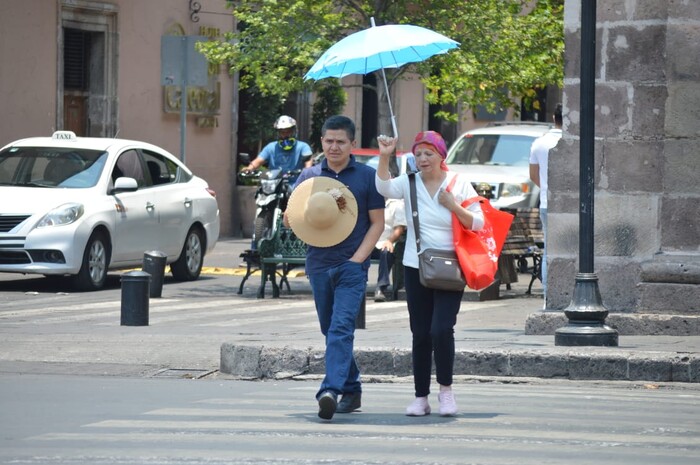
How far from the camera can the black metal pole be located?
482 inches

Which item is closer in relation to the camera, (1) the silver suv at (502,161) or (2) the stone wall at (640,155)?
(2) the stone wall at (640,155)

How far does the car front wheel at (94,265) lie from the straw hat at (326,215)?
8.80 m

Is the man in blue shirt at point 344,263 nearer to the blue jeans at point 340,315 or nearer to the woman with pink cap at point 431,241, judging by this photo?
the blue jeans at point 340,315

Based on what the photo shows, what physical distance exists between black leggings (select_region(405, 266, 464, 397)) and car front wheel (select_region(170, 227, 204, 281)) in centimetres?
1099

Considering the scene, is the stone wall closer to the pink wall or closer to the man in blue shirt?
the man in blue shirt

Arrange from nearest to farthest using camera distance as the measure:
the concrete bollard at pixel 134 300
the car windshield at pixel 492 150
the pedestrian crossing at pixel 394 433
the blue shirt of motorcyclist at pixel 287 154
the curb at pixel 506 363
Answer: the pedestrian crossing at pixel 394 433 → the curb at pixel 506 363 → the concrete bollard at pixel 134 300 → the blue shirt of motorcyclist at pixel 287 154 → the car windshield at pixel 492 150

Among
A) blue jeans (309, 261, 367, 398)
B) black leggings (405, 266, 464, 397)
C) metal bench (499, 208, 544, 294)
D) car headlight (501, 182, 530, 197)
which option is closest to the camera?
blue jeans (309, 261, 367, 398)

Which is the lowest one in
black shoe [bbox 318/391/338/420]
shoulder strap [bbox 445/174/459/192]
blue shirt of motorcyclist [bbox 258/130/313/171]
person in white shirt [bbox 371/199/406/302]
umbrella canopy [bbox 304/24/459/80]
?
black shoe [bbox 318/391/338/420]

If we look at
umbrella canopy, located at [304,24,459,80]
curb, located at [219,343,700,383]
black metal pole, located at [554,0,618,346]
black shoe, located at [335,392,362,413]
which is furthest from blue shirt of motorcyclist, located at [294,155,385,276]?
black metal pole, located at [554,0,618,346]

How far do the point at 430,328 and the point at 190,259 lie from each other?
11340mm

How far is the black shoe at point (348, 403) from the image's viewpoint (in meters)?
9.74

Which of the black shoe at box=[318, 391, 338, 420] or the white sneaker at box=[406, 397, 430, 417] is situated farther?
the white sneaker at box=[406, 397, 430, 417]

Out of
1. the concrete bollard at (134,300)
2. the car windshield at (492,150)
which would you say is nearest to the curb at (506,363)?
the concrete bollard at (134,300)

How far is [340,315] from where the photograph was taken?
31.5ft
